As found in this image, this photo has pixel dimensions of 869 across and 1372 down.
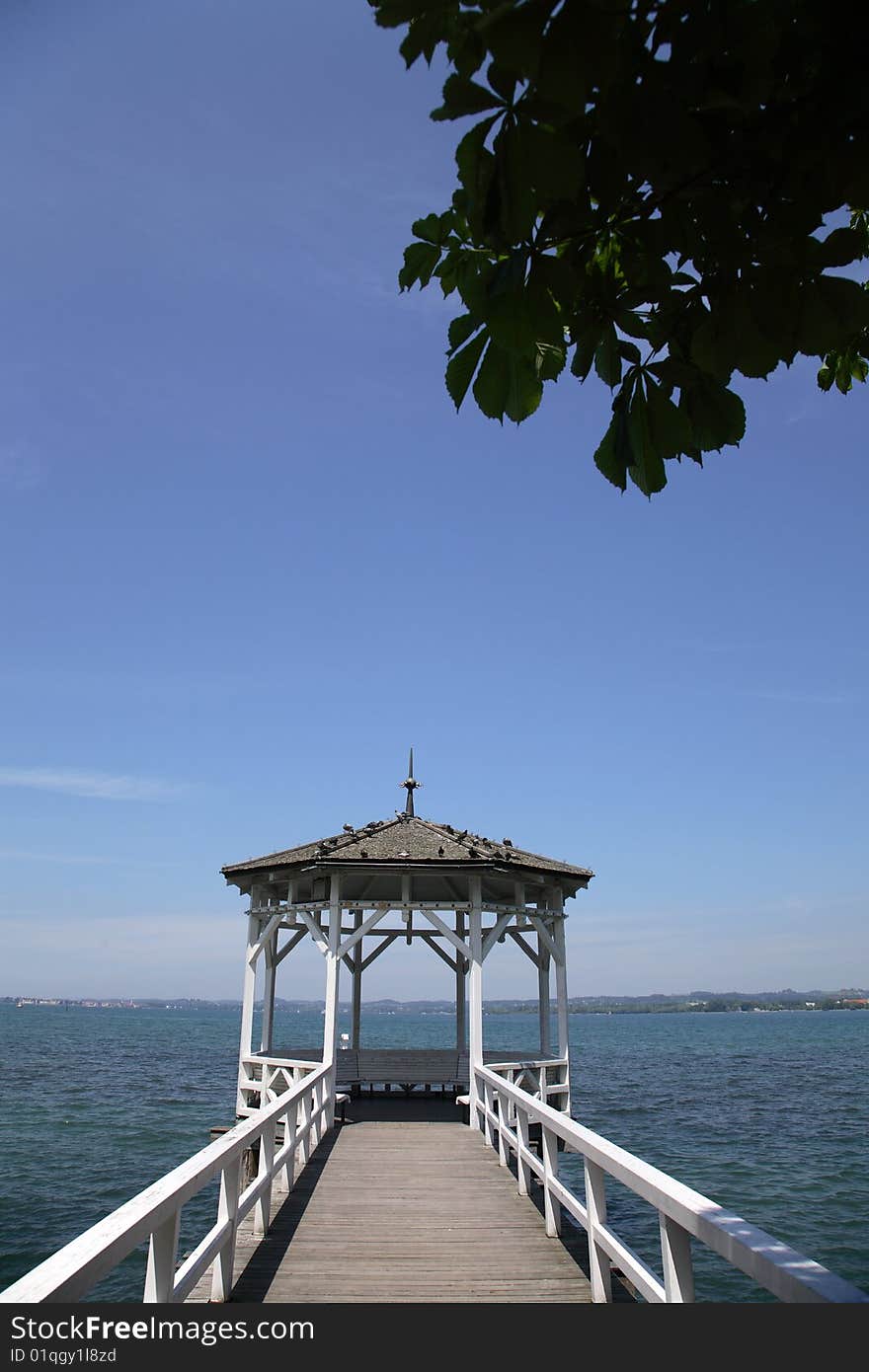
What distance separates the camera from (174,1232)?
3719mm

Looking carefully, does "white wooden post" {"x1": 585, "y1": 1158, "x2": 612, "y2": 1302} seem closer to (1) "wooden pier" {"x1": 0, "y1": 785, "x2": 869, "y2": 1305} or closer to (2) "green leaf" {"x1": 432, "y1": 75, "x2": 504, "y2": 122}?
(1) "wooden pier" {"x1": 0, "y1": 785, "x2": 869, "y2": 1305}

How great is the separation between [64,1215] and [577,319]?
17.9m

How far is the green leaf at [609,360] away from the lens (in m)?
2.17

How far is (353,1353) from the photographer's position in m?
2.55

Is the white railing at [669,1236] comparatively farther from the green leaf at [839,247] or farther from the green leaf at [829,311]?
the green leaf at [839,247]

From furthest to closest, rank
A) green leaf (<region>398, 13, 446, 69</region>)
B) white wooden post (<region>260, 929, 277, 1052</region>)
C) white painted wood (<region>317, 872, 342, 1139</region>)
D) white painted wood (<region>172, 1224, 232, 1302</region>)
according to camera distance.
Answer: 1. white wooden post (<region>260, 929, 277, 1052</region>)
2. white painted wood (<region>317, 872, 342, 1139</region>)
3. white painted wood (<region>172, 1224, 232, 1302</region>)
4. green leaf (<region>398, 13, 446, 69</region>)

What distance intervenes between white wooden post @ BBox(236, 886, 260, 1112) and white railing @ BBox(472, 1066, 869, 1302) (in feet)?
25.2

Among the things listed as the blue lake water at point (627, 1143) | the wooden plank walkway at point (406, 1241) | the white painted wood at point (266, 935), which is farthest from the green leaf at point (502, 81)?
the white painted wood at point (266, 935)

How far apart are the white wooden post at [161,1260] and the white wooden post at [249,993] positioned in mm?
10060

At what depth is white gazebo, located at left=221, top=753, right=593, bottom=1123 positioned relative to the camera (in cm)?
1245

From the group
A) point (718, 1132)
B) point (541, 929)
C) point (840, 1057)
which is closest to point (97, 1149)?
point (541, 929)

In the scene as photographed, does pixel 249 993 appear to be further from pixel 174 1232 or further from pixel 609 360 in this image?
pixel 609 360

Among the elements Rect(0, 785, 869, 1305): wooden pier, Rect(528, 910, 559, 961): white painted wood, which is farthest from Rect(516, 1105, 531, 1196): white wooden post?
Rect(528, 910, 559, 961): white painted wood

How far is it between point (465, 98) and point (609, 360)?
29.6 inches
